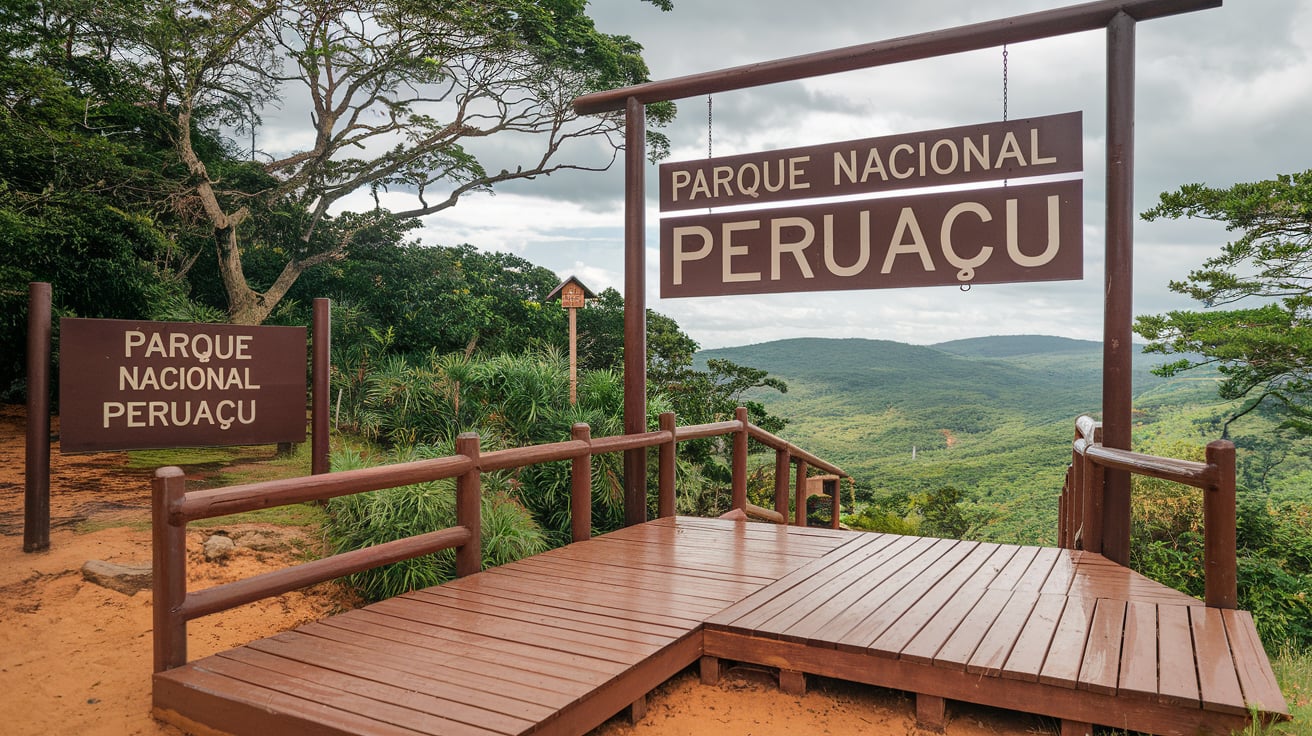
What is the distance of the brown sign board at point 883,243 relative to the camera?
456cm

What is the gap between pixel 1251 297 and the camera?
1249cm

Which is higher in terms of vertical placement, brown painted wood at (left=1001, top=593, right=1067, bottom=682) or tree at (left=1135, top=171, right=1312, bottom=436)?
A: tree at (left=1135, top=171, right=1312, bottom=436)

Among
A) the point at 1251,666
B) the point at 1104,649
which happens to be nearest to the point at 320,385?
the point at 1104,649

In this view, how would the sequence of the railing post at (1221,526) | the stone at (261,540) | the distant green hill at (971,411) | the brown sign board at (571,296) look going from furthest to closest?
the distant green hill at (971,411) → the brown sign board at (571,296) → the stone at (261,540) → the railing post at (1221,526)

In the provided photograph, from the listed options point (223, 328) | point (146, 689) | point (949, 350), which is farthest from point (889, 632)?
point (949, 350)

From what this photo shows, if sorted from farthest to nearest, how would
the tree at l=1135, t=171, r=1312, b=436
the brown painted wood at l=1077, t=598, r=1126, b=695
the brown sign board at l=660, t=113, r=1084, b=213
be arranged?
the tree at l=1135, t=171, r=1312, b=436 → the brown sign board at l=660, t=113, r=1084, b=213 → the brown painted wood at l=1077, t=598, r=1126, b=695

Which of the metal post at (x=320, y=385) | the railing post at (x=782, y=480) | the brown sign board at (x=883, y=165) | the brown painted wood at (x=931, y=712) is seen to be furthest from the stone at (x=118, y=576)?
the railing post at (x=782, y=480)

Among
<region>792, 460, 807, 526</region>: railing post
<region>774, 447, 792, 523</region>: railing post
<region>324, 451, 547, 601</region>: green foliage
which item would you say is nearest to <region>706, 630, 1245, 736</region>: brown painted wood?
<region>324, 451, 547, 601</region>: green foliage

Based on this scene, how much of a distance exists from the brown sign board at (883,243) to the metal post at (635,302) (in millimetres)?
324

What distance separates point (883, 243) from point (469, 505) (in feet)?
9.79

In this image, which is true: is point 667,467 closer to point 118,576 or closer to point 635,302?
point 635,302

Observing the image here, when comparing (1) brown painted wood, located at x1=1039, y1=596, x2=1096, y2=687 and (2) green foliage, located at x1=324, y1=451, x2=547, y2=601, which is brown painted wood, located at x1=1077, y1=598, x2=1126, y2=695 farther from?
(2) green foliage, located at x1=324, y1=451, x2=547, y2=601

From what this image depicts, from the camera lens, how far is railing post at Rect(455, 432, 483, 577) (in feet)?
14.4

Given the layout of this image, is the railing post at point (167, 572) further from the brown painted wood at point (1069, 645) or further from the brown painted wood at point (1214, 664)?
the brown painted wood at point (1214, 664)
